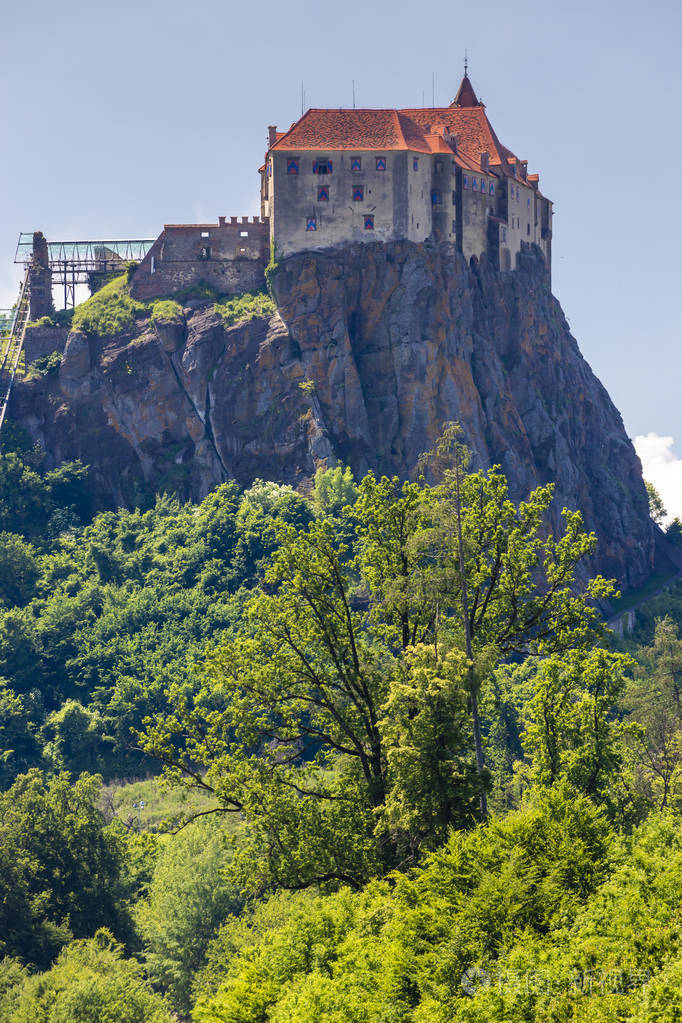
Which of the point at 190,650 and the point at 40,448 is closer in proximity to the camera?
the point at 190,650

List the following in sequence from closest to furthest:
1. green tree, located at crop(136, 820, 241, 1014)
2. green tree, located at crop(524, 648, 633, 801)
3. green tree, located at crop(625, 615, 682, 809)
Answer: green tree, located at crop(524, 648, 633, 801) → green tree, located at crop(136, 820, 241, 1014) → green tree, located at crop(625, 615, 682, 809)

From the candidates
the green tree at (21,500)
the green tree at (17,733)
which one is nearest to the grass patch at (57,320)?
the green tree at (21,500)

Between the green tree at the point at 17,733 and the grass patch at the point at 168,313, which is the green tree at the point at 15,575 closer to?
the green tree at the point at 17,733

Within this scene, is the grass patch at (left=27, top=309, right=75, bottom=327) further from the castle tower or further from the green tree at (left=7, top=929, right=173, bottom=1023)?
the green tree at (left=7, top=929, right=173, bottom=1023)

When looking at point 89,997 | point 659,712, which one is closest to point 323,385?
point 659,712

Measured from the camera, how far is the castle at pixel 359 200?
93.7 meters

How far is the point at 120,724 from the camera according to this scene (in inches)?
3386

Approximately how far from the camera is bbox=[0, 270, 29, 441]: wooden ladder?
103 m

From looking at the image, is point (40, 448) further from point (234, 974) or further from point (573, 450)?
point (234, 974)

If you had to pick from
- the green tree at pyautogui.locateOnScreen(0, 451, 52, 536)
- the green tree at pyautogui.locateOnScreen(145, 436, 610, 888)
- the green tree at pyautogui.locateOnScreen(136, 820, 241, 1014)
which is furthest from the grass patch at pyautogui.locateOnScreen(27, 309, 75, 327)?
the green tree at pyautogui.locateOnScreen(145, 436, 610, 888)

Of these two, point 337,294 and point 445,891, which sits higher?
point 337,294

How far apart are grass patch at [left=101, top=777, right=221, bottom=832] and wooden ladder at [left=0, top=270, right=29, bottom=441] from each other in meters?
31.2

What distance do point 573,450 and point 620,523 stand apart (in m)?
7.08

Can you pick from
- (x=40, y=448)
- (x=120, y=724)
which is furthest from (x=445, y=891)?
(x=40, y=448)
